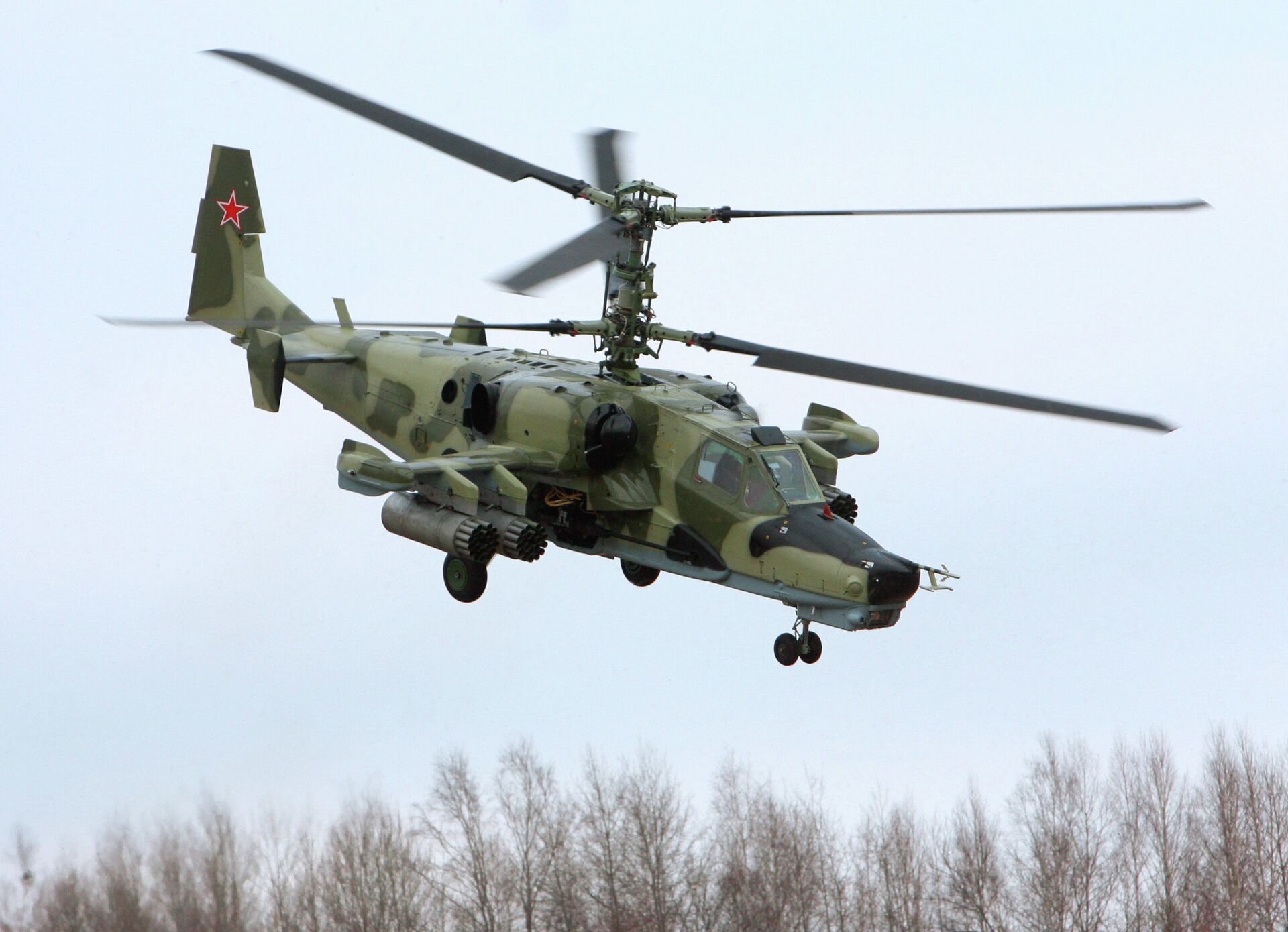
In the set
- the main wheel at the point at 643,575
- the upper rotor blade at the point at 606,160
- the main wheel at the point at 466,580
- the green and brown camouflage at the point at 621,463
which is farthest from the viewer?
the main wheel at the point at 643,575

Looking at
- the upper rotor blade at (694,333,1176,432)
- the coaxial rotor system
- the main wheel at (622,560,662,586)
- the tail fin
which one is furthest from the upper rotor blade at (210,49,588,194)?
the tail fin

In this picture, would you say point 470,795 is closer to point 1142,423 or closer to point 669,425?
point 669,425

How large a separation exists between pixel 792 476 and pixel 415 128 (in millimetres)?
6545

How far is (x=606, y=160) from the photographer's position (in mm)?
25203

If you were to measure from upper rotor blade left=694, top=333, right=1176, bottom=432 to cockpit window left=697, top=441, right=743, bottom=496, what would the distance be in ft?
4.09

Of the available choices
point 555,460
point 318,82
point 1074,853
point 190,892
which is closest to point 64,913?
point 190,892

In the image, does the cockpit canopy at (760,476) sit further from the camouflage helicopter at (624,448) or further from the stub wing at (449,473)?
the stub wing at (449,473)

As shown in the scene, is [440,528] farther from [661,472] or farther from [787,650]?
[787,650]

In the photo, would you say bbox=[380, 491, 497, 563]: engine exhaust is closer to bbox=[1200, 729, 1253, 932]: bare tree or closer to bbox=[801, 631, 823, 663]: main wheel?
bbox=[801, 631, 823, 663]: main wheel

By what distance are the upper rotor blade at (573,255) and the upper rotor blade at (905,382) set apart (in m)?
2.03

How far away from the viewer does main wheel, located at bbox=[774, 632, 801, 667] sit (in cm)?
2347

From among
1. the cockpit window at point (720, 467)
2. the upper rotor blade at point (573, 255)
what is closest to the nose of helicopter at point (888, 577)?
the cockpit window at point (720, 467)

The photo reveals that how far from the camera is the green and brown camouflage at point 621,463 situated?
23.4m

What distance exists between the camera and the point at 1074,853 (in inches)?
1582
